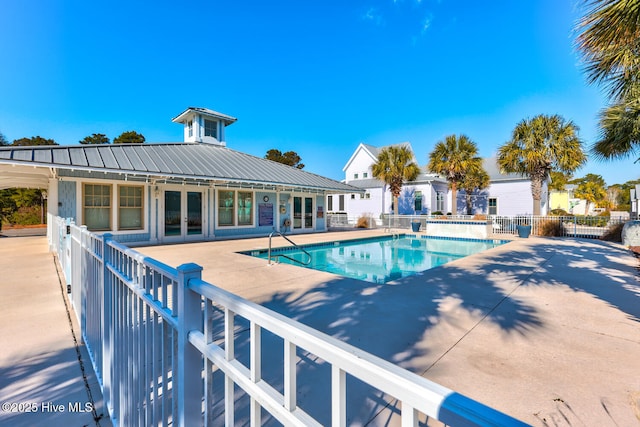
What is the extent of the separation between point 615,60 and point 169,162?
43.5 ft

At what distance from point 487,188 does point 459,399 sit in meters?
27.9

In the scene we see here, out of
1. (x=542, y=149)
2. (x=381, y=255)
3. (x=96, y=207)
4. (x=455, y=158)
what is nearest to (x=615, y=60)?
(x=381, y=255)

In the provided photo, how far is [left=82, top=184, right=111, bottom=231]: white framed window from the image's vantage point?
33.0 ft

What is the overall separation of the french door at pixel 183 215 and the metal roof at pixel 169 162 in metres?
0.89

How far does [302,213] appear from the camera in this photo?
1712 centimetres

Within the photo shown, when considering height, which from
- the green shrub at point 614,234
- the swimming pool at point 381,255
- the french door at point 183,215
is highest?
the french door at point 183,215

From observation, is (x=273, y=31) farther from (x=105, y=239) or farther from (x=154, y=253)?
(x=105, y=239)

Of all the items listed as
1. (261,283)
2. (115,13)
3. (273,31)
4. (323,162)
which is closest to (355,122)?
(323,162)

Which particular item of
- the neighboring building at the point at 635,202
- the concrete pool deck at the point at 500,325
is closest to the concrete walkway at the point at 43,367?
the concrete pool deck at the point at 500,325

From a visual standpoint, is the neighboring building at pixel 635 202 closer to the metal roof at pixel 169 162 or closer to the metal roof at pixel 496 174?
the metal roof at pixel 496 174

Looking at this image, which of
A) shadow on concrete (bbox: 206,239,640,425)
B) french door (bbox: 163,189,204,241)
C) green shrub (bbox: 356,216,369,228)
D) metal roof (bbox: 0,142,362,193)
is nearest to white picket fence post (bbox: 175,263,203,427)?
shadow on concrete (bbox: 206,239,640,425)

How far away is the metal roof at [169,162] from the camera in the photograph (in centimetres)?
875

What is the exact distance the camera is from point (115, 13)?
39.2 feet

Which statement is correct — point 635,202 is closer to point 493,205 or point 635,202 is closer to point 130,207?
point 493,205
